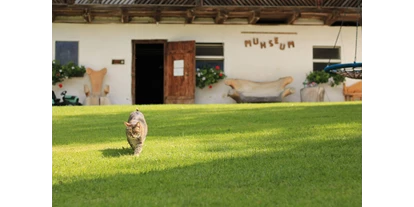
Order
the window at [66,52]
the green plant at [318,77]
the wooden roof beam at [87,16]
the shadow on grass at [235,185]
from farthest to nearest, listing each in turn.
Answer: the green plant at [318,77]
the window at [66,52]
the wooden roof beam at [87,16]
the shadow on grass at [235,185]

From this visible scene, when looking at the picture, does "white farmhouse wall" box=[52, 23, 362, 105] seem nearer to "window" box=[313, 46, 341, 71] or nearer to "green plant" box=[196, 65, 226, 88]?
"window" box=[313, 46, 341, 71]

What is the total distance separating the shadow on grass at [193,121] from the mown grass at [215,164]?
2cm

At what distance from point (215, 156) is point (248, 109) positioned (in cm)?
750

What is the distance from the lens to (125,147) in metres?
8.18

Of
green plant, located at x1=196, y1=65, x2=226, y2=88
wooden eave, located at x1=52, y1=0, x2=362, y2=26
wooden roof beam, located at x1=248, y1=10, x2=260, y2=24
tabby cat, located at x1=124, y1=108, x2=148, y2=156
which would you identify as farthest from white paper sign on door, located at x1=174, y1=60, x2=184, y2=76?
tabby cat, located at x1=124, y1=108, x2=148, y2=156

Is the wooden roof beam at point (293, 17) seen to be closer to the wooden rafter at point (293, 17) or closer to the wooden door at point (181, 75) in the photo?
the wooden rafter at point (293, 17)

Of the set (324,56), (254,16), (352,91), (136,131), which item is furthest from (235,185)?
(324,56)

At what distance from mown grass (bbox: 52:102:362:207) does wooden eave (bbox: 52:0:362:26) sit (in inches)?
329

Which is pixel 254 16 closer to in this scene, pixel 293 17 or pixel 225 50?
pixel 293 17

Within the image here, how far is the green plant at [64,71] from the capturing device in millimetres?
20125

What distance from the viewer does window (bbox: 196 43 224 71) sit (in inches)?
832

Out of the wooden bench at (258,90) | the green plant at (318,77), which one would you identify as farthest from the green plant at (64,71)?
the green plant at (318,77)

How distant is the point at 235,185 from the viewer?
5.48 m
